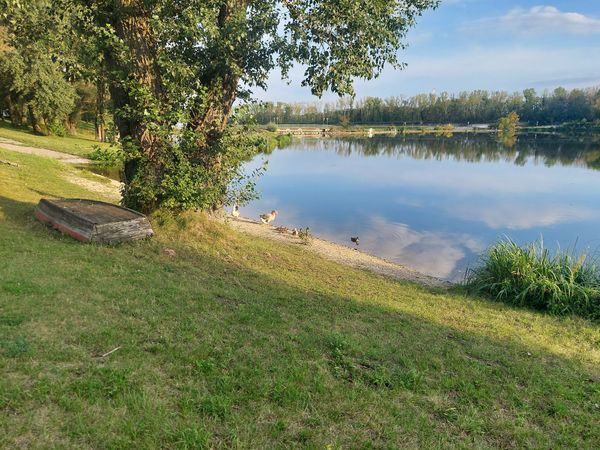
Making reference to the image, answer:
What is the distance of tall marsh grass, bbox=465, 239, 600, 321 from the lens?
29.5 ft

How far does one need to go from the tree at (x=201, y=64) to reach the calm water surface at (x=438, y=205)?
8328 mm

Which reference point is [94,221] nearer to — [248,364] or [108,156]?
[108,156]

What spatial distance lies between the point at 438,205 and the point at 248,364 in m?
25.6

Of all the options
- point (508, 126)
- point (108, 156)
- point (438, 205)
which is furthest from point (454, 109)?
point (108, 156)

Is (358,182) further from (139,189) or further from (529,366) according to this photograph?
(529,366)

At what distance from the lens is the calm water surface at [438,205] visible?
1895cm

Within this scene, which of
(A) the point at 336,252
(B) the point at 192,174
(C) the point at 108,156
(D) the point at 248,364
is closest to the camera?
(D) the point at 248,364

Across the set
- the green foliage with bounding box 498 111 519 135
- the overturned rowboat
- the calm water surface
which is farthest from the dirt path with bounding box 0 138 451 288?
the green foliage with bounding box 498 111 519 135

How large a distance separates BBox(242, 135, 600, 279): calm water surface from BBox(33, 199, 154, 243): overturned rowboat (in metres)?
10.1

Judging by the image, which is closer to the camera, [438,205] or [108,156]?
[108,156]

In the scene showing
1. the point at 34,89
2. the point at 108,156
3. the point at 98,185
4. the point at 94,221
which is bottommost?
the point at 98,185

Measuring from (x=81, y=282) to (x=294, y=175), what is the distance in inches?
1481

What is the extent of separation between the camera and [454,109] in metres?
143

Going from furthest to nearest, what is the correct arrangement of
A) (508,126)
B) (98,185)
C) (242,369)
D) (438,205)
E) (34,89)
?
(508,126), (34,89), (438,205), (98,185), (242,369)
